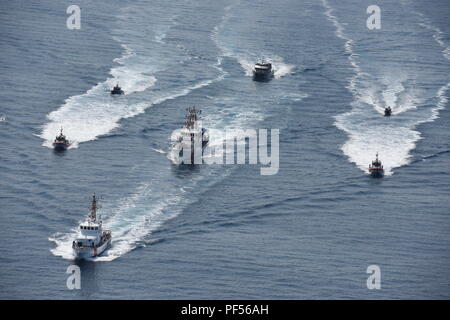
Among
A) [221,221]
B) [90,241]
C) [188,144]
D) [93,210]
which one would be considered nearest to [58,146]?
[188,144]

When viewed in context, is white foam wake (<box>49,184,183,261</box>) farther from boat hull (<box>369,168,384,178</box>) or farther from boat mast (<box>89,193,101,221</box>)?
boat hull (<box>369,168,384,178</box>)

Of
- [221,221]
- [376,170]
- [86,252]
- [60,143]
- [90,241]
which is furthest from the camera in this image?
[60,143]

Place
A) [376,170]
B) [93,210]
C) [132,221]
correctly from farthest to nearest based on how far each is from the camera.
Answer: [376,170] < [132,221] < [93,210]

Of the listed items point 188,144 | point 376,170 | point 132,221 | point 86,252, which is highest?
point 188,144

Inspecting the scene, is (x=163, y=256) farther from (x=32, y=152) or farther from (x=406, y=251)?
(x=32, y=152)

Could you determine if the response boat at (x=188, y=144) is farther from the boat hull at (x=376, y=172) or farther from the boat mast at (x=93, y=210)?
the boat mast at (x=93, y=210)

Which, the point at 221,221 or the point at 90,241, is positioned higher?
the point at 221,221

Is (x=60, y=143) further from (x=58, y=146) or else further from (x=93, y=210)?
(x=93, y=210)

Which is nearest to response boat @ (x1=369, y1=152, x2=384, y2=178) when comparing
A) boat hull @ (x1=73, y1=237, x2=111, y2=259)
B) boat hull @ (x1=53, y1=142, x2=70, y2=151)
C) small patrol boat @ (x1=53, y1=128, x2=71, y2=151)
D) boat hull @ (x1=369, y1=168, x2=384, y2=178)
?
boat hull @ (x1=369, y1=168, x2=384, y2=178)

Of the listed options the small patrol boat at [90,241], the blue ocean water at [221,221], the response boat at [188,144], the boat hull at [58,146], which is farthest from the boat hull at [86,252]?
the boat hull at [58,146]

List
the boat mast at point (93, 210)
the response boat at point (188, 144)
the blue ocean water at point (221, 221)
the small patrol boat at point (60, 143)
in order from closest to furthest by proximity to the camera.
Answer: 1. the blue ocean water at point (221, 221)
2. the boat mast at point (93, 210)
3. the response boat at point (188, 144)
4. the small patrol boat at point (60, 143)
